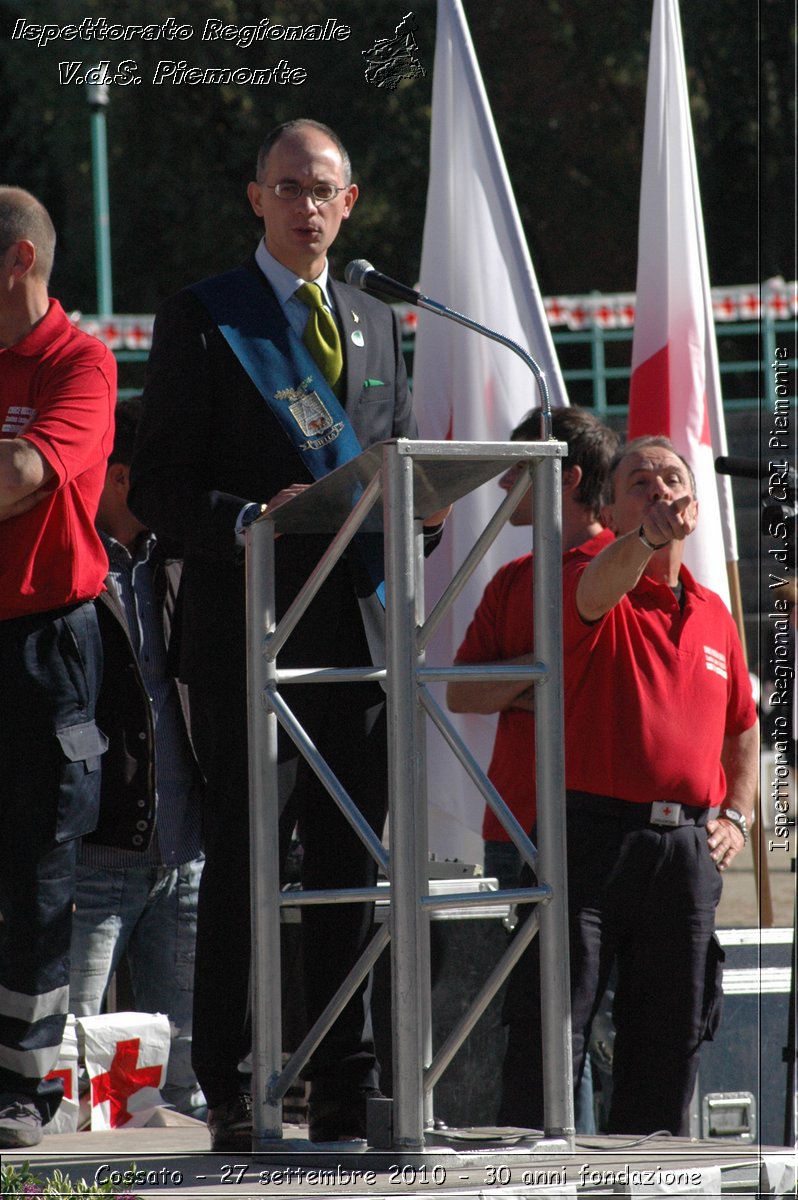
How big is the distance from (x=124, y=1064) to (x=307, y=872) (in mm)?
1149

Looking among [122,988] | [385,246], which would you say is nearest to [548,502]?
[122,988]

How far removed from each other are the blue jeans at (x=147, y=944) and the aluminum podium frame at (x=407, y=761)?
1376mm

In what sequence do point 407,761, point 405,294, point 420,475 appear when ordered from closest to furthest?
point 407,761
point 420,475
point 405,294

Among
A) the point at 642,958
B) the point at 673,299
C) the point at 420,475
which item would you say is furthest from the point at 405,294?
the point at 673,299

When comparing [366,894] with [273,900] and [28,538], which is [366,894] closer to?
[273,900]

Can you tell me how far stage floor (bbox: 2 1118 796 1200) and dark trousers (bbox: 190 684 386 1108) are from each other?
0.22 m

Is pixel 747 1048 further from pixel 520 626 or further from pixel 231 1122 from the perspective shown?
pixel 231 1122

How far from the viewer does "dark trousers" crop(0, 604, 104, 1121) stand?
3.21 meters

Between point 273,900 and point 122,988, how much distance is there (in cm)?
204

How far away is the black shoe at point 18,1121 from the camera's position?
10.1 ft

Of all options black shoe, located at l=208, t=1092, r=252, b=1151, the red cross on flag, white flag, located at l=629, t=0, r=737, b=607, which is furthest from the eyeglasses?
white flag, located at l=629, t=0, r=737, b=607

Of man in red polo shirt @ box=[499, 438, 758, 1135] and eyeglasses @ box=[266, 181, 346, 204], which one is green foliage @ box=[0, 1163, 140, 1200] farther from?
eyeglasses @ box=[266, 181, 346, 204]

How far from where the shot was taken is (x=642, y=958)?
12.7ft

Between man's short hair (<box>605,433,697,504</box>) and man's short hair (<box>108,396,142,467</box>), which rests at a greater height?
man's short hair (<box>108,396,142,467</box>)
